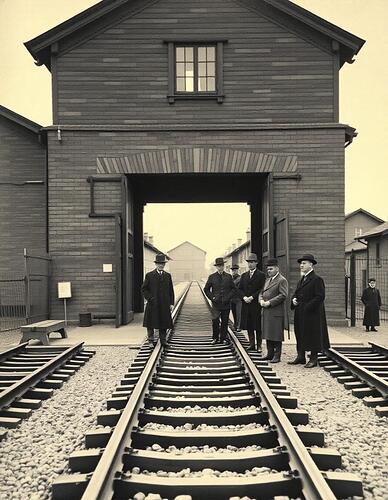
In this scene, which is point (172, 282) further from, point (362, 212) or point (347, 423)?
point (362, 212)

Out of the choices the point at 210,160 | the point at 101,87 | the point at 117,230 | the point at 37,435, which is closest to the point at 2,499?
the point at 37,435

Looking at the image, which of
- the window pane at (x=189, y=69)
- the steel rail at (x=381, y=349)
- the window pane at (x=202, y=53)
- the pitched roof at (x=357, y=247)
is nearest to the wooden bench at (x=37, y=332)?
the steel rail at (x=381, y=349)

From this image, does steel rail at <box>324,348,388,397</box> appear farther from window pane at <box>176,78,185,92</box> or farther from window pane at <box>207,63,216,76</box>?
window pane at <box>207,63,216,76</box>

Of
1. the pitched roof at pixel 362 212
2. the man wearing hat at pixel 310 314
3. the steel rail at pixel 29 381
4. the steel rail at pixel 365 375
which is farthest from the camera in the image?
the pitched roof at pixel 362 212

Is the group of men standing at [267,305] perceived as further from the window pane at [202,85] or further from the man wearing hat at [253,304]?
the window pane at [202,85]

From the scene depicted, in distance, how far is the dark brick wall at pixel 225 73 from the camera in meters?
14.2

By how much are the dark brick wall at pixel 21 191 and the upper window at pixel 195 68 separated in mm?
6048

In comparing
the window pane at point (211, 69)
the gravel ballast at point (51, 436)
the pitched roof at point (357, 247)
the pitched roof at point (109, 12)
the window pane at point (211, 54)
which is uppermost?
the pitched roof at point (109, 12)

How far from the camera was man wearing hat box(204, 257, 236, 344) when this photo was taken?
1000cm

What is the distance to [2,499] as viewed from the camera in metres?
3.55

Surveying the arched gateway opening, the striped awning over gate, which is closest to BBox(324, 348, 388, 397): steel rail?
the arched gateway opening

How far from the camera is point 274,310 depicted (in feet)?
28.8

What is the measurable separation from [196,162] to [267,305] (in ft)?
21.6

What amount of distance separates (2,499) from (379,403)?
442cm
